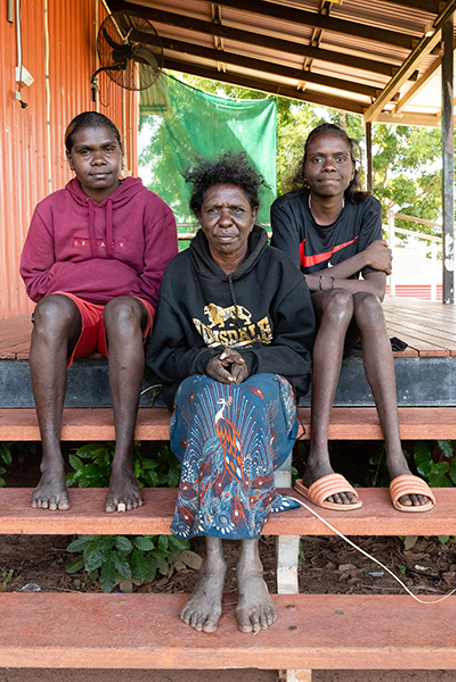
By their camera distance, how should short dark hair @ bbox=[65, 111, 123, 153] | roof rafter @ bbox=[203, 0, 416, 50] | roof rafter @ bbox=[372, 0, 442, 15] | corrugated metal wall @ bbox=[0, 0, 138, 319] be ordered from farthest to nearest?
roof rafter @ bbox=[203, 0, 416, 50]
roof rafter @ bbox=[372, 0, 442, 15]
corrugated metal wall @ bbox=[0, 0, 138, 319]
short dark hair @ bbox=[65, 111, 123, 153]

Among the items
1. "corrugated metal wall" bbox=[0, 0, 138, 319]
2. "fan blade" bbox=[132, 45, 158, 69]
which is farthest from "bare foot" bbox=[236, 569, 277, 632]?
"fan blade" bbox=[132, 45, 158, 69]

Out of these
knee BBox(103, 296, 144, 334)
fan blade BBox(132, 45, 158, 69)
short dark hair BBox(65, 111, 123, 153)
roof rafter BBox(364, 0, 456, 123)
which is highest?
fan blade BBox(132, 45, 158, 69)

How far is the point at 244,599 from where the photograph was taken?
1.60 metres

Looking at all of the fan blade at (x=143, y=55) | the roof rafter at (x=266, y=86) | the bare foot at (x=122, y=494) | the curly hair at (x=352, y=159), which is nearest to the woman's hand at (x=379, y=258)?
the curly hair at (x=352, y=159)

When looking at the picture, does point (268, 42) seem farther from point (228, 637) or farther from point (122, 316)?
point (228, 637)

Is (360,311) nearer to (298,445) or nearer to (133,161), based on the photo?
(298,445)

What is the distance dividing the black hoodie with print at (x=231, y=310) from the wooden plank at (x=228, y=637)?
0.74m

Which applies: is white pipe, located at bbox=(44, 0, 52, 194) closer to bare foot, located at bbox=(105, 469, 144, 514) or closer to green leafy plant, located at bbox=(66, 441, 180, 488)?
green leafy plant, located at bbox=(66, 441, 180, 488)

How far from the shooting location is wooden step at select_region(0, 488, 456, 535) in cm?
175

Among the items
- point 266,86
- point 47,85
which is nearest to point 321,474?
point 47,85

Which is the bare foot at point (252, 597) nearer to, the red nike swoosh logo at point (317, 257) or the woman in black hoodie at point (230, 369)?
the woman in black hoodie at point (230, 369)

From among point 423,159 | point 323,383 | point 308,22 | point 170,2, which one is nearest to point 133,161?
point 170,2

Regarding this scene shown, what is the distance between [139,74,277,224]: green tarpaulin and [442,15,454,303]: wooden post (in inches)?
93.1

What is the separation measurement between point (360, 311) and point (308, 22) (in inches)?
209
